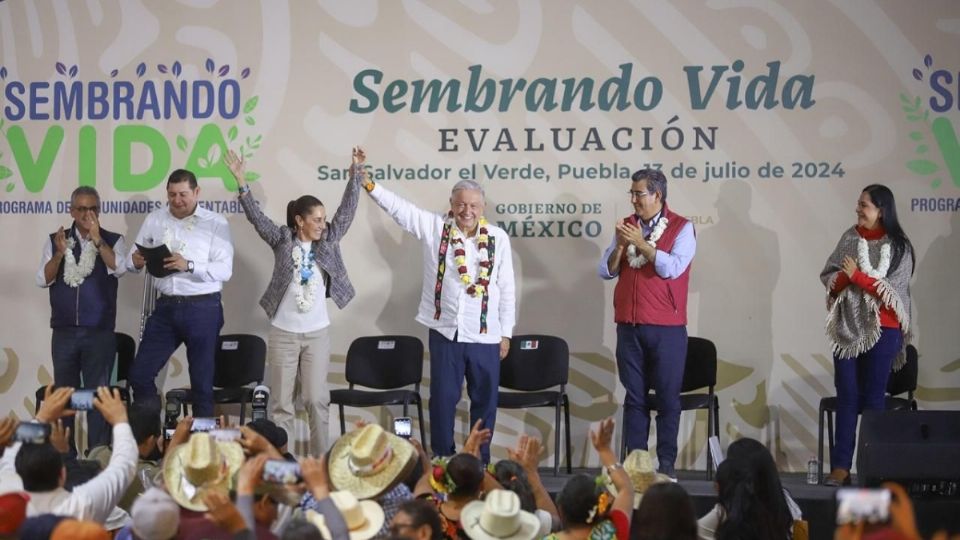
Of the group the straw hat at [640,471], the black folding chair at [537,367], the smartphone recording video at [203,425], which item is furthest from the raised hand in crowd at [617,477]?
the black folding chair at [537,367]

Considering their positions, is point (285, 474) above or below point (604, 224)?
below

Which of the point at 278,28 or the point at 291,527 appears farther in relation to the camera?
the point at 278,28

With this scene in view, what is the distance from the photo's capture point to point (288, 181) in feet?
27.0

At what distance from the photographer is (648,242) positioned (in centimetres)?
672

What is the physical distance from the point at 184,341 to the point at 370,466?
356 centimetres

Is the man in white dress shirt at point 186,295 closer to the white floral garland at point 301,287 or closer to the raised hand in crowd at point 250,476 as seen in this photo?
the white floral garland at point 301,287

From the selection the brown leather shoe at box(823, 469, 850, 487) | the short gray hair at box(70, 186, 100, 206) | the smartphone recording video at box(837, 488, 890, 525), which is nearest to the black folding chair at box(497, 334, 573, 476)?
the brown leather shoe at box(823, 469, 850, 487)

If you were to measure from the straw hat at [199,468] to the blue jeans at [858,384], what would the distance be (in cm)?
372

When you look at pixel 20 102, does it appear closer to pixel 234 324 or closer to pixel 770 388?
pixel 234 324

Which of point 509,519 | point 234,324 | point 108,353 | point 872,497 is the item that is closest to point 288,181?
point 234,324

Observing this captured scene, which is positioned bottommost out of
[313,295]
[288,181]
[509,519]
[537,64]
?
[509,519]

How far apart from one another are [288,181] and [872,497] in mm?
5590

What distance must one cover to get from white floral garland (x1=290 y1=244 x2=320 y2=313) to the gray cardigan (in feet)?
0.09

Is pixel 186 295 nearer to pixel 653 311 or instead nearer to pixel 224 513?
pixel 653 311
